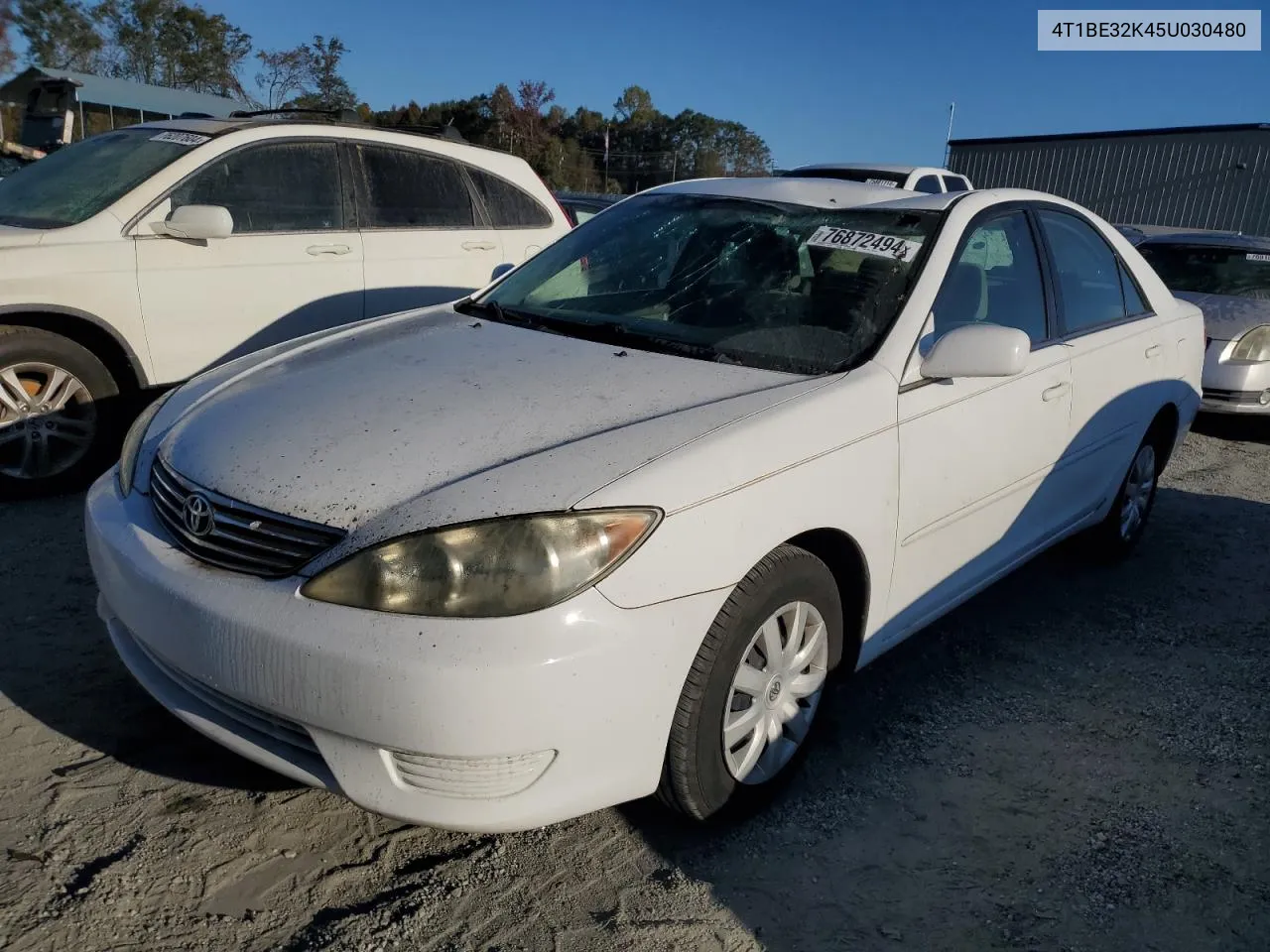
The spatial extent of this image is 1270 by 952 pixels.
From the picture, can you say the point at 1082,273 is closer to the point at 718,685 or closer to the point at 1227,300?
the point at 718,685

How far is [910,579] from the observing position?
2955mm

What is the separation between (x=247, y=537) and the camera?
88.3 inches

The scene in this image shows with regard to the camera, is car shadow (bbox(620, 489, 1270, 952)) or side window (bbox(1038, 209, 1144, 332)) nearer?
car shadow (bbox(620, 489, 1270, 952))

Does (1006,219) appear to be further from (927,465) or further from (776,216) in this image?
(927,465)

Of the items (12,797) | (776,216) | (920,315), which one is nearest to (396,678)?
(12,797)

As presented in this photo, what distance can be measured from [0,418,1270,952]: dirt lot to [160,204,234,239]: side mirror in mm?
1809

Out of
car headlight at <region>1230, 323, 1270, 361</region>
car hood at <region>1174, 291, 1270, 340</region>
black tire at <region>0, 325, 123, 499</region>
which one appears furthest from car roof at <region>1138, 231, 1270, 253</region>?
black tire at <region>0, 325, 123, 499</region>

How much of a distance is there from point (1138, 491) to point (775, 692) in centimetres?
275

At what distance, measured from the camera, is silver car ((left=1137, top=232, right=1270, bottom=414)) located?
7.27 metres

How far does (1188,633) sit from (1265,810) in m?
1.28

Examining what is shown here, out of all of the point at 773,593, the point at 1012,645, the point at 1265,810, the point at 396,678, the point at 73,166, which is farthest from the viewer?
the point at 73,166

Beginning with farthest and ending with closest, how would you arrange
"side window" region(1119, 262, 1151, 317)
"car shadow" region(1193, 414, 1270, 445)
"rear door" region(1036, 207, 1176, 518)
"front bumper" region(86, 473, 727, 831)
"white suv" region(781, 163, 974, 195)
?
"white suv" region(781, 163, 974, 195), "car shadow" region(1193, 414, 1270, 445), "side window" region(1119, 262, 1151, 317), "rear door" region(1036, 207, 1176, 518), "front bumper" region(86, 473, 727, 831)

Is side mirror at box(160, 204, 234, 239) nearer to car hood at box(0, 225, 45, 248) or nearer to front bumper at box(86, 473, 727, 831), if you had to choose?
car hood at box(0, 225, 45, 248)

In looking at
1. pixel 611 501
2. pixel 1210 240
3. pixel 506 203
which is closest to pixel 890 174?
pixel 1210 240
